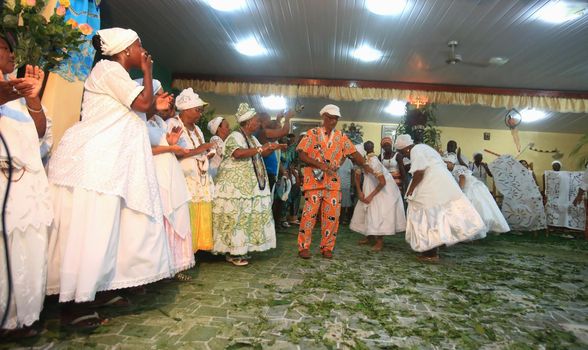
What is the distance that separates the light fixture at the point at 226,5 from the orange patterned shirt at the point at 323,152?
2.55 metres

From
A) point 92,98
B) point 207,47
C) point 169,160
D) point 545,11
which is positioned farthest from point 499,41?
point 92,98

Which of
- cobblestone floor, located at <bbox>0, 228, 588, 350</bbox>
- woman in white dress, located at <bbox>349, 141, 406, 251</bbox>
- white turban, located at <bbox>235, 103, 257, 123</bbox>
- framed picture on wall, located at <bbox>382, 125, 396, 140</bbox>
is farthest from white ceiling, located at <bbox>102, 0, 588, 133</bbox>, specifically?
framed picture on wall, located at <bbox>382, 125, 396, 140</bbox>

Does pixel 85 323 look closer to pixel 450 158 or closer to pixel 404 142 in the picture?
pixel 404 142

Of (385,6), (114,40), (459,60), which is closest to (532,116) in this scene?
(459,60)

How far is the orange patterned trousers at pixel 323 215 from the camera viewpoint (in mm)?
4312

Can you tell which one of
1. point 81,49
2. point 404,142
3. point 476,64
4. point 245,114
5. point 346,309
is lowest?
point 346,309

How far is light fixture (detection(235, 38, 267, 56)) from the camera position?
698 cm

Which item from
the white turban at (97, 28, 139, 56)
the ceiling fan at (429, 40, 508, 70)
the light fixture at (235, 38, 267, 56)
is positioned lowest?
the white turban at (97, 28, 139, 56)

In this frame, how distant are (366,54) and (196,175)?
5.21 meters

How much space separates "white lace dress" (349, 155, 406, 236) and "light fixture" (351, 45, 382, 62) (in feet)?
8.95

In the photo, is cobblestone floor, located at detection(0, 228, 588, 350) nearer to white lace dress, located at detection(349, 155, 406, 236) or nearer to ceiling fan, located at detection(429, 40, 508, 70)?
white lace dress, located at detection(349, 155, 406, 236)

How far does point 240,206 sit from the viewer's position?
3.73 m

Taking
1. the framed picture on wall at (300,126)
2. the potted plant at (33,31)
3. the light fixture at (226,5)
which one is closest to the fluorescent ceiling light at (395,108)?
the framed picture on wall at (300,126)

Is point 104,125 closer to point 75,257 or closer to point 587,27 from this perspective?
point 75,257
